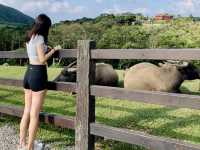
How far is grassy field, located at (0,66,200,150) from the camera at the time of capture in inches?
276

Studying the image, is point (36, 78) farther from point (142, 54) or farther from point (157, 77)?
point (157, 77)

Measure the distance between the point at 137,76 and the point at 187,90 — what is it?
1.36 m

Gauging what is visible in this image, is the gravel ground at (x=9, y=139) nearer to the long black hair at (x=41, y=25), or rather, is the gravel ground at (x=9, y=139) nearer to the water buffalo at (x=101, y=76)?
the long black hair at (x=41, y=25)

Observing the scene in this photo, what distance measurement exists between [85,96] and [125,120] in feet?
8.07

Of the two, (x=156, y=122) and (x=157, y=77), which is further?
(x=157, y=77)

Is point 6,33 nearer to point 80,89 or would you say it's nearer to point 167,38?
point 167,38

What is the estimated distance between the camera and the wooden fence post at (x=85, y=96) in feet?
19.2

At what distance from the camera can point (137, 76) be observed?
12031mm

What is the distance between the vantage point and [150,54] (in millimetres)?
5191

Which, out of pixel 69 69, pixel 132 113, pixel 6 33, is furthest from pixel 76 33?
pixel 132 113

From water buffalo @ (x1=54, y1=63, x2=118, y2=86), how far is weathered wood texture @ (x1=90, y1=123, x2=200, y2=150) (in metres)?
6.46

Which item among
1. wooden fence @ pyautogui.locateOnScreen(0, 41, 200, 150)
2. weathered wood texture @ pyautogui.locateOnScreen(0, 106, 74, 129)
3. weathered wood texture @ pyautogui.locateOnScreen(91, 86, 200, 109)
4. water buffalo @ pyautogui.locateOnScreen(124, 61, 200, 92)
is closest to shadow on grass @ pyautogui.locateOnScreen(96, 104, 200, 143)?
weathered wood texture @ pyautogui.locateOnScreen(0, 106, 74, 129)

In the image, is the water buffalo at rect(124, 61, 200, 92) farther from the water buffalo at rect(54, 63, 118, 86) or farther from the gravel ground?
the gravel ground

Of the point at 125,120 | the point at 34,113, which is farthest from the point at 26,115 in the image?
the point at 125,120
